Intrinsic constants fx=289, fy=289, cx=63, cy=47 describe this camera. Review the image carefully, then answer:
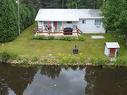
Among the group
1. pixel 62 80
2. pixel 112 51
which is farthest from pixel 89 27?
pixel 62 80

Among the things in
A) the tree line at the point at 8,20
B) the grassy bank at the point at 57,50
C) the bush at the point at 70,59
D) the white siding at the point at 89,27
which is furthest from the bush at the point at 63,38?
the bush at the point at 70,59

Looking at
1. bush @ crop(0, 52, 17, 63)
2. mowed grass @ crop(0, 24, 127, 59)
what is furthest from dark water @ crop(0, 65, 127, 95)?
mowed grass @ crop(0, 24, 127, 59)

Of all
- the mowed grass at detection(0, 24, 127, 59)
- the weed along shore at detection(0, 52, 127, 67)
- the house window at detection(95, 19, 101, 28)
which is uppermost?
the house window at detection(95, 19, 101, 28)

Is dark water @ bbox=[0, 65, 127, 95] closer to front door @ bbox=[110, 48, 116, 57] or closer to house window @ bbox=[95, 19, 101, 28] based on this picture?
front door @ bbox=[110, 48, 116, 57]

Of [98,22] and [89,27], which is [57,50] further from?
[98,22]

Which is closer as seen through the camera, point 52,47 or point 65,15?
point 52,47

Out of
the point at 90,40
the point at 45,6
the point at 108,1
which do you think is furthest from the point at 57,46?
the point at 45,6

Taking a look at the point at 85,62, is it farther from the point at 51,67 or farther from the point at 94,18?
the point at 94,18
